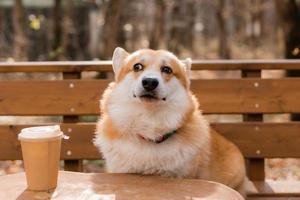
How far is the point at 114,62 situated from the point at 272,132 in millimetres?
1240

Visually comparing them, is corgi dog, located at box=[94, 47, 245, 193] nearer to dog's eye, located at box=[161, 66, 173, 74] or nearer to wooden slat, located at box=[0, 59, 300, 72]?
dog's eye, located at box=[161, 66, 173, 74]

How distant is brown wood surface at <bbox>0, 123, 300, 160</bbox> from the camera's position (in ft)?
11.2

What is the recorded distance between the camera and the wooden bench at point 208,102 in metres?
3.40

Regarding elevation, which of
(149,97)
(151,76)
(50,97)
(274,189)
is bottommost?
(274,189)

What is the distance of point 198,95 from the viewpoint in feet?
11.2

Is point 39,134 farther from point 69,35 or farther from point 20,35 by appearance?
point 69,35

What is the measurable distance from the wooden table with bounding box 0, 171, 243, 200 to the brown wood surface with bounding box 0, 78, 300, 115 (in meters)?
1.11

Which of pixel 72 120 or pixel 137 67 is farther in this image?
pixel 72 120

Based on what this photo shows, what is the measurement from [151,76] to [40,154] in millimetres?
783

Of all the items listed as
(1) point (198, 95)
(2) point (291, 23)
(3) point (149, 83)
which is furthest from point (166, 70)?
(2) point (291, 23)

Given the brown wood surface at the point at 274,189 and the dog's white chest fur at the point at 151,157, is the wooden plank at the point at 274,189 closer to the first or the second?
the brown wood surface at the point at 274,189

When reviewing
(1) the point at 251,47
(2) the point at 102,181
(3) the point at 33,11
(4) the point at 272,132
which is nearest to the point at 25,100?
(2) the point at 102,181

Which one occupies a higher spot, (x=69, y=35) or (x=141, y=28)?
(x=69, y=35)

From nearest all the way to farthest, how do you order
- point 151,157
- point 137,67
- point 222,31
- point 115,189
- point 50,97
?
point 115,189, point 151,157, point 137,67, point 50,97, point 222,31
